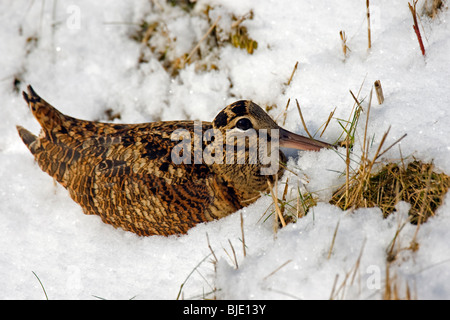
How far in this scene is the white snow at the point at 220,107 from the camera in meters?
2.08

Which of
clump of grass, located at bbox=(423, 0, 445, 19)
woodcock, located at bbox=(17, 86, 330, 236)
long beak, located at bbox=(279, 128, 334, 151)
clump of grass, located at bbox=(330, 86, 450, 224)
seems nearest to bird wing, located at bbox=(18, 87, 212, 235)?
woodcock, located at bbox=(17, 86, 330, 236)

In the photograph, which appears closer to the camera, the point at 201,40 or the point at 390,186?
the point at 390,186

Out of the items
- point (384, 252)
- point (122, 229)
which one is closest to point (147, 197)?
point (122, 229)

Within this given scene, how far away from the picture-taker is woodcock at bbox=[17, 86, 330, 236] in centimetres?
280

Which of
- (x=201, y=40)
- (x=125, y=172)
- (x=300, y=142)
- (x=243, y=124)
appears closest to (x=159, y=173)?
(x=125, y=172)

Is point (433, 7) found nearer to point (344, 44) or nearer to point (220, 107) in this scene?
point (344, 44)

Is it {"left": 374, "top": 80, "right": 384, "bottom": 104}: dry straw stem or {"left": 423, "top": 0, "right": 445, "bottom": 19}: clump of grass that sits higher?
{"left": 423, "top": 0, "right": 445, "bottom": 19}: clump of grass

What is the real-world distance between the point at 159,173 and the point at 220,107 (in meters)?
1.07

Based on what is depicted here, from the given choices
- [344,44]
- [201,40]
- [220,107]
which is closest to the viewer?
[344,44]

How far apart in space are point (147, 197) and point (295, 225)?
977 mm

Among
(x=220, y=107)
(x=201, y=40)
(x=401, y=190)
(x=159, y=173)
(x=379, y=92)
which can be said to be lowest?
(x=401, y=190)

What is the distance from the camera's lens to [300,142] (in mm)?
2832

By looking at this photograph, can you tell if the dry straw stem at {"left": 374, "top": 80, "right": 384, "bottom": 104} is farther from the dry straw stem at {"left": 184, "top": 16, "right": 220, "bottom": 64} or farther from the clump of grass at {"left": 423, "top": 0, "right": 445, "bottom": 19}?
the dry straw stem at {"left": 184, "top": 16, "right": 220, "bottom": 64}

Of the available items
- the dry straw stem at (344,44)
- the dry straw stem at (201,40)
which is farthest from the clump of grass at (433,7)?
the dry straw stem at (201,40)
